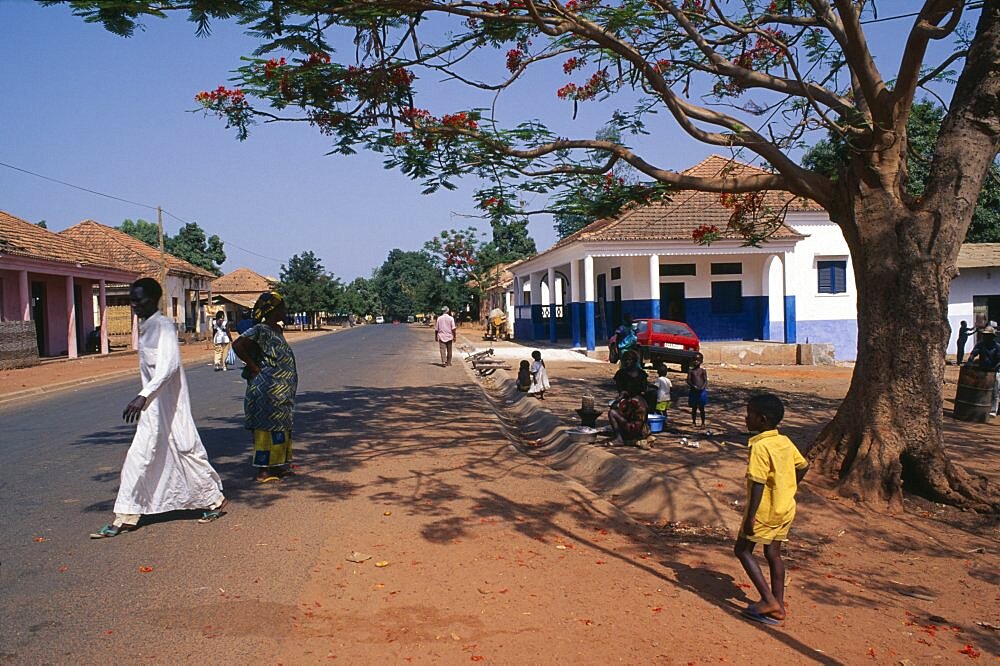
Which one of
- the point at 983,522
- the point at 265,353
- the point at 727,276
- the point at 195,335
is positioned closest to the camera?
the point at 983,522

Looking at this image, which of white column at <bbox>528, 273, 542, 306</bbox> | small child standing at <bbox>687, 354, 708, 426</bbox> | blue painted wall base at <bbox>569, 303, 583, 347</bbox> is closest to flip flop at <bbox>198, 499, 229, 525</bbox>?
small child standing at <bbox>687, 354, 708, 426</bbox>

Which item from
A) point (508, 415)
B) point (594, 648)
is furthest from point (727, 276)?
point (594, 648)

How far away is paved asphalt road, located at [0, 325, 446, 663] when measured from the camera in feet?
12.9

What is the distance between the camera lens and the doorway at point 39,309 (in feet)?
99.7

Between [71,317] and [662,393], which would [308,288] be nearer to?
[71,317]

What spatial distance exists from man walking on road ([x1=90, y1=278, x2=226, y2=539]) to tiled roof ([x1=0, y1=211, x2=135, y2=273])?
21882mm

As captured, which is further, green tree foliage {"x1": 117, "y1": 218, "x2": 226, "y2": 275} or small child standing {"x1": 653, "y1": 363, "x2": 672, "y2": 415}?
green tree foliage {"x1": 117, "y1": 218, "x2": 226, "y2": 275}

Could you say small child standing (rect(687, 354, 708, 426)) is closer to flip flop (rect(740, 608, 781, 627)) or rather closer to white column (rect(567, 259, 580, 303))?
flip flop (rect(740, 608, 781, 627))

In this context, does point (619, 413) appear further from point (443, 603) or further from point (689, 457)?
point (443, 603)

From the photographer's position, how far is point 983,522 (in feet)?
21.3

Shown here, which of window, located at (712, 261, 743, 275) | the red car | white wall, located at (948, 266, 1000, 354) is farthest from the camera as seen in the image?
white wall, located at (948, 266, 1000, 354)

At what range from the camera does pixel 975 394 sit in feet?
38.1

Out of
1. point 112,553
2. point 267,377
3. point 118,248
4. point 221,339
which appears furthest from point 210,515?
point 118,248

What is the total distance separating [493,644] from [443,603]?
0.61 metres
